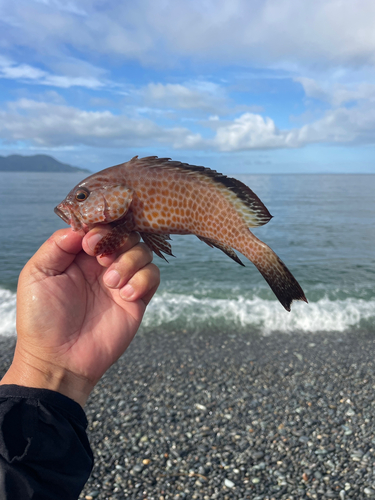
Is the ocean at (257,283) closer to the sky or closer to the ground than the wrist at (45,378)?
closer to the ground

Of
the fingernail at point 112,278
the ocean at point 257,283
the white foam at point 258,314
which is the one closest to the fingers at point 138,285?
the fingernail at point 112,278

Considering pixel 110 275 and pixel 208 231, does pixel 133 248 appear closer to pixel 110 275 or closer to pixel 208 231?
pixel 110 275

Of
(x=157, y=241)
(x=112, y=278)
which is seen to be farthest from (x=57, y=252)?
(x=157, y=241)

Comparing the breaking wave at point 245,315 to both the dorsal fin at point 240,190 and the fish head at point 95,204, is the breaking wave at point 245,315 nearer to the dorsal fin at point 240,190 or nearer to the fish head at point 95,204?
the fish head at point 95,204

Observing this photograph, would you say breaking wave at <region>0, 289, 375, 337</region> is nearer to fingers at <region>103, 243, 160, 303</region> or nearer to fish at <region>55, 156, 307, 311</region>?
fingers at <region>103, 243, 160, 303</region>

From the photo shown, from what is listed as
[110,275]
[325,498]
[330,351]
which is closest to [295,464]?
[325,498]

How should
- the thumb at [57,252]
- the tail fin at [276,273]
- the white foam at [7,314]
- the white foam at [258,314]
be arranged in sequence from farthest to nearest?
1. the white foam at [258,314]
2. the white foam at [7,314]
3. the thumb at [57,252]
4. the tail fin at [276,273]

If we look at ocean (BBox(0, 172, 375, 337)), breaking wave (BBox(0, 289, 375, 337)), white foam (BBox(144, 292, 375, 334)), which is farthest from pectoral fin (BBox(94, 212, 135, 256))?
white foam (BBox(144, 292, 375, 334))
